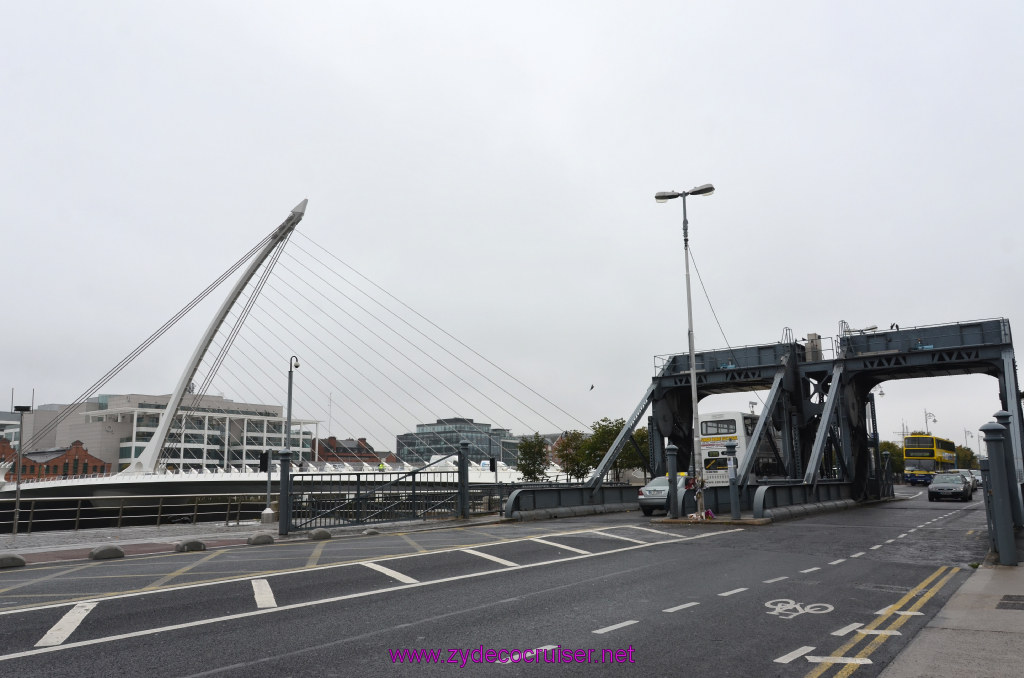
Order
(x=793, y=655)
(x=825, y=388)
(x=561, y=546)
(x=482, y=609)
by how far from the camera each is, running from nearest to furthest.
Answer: (x=793, y=655) → (x=482, y=609) → (x=561, y=546) → (x=825, y=388)

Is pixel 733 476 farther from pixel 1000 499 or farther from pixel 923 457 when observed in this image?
→ pixel 923 457

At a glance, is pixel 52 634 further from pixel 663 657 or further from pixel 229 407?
pixel 229 407

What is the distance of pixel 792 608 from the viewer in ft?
28.8

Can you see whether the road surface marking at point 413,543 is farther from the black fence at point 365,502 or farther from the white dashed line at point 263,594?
the white dashed line at point 263,594

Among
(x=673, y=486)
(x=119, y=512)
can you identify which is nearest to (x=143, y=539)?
(x=119, y=512)

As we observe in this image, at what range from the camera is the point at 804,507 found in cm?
2588

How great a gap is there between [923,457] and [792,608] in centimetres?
6292

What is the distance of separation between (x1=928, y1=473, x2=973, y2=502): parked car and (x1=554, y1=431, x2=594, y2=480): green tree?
3268cm

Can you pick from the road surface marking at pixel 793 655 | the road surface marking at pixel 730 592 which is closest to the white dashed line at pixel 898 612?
the road surface marking at pixel 730 592

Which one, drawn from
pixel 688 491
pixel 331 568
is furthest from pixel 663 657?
pixel 688 491

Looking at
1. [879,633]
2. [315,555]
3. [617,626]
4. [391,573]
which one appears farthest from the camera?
[315,555]

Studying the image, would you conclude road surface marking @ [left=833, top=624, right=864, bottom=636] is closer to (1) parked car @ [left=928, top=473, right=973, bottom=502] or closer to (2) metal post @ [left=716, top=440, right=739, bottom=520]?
(2) metal post @ [left=716, top=440, right=739, bottom=520]

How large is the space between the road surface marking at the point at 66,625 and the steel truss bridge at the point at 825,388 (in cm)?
2105

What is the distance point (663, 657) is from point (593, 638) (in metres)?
0.94
